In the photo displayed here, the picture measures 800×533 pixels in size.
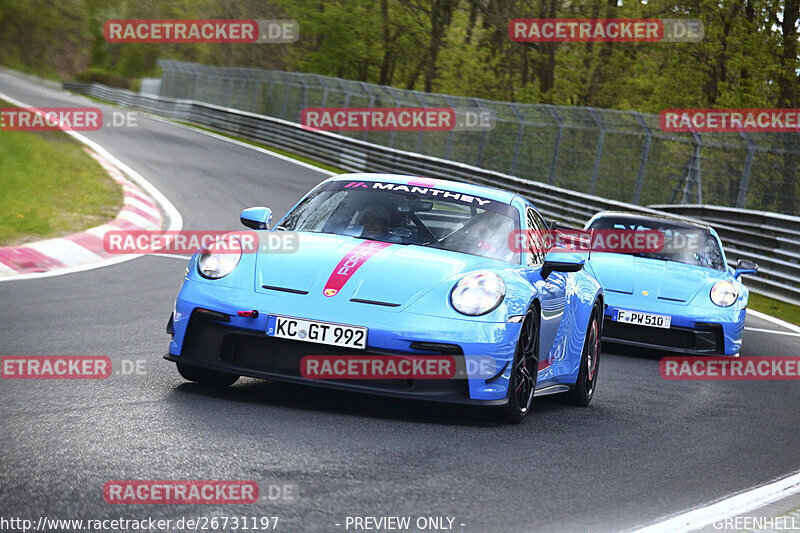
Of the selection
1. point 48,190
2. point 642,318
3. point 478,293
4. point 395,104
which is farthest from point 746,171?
point 478,293

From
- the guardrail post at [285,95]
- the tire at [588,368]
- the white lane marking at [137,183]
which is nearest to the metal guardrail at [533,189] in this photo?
the guardrail post at [285,95]

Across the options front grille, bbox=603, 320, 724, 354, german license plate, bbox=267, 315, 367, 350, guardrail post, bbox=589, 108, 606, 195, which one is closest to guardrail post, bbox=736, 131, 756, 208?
guardrail post, bbox=589, 108, 606, 195

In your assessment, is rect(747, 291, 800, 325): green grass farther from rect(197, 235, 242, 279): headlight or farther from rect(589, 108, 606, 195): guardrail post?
rect(197, 235, 242, 279): headlight

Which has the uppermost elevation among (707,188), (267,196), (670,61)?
Result: (670,61)

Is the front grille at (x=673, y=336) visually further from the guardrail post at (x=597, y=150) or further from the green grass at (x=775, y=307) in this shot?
the guardrail post at (x=597, y=150)

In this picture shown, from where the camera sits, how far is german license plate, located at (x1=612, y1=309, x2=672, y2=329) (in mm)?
10555

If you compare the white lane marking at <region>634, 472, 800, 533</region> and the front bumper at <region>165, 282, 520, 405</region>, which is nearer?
the white lane marking at <region>634, 472, 800, 533</region>

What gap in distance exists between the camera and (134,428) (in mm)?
4840

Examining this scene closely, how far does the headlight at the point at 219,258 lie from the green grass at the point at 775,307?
10994mm

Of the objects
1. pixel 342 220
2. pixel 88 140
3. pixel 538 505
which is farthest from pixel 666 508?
pixel 88 140

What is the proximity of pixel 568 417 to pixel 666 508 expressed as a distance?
2236mm

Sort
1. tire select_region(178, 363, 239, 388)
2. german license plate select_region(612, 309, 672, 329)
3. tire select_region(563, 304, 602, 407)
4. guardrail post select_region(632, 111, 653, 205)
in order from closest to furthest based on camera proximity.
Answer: tire select_region(178, 363, 239, 388) → tire select_region(563, 304, 602, 407) → german license plate select_region(612, 309, 672, 329) → guardrail post select_region(632, 111, 653, 205)

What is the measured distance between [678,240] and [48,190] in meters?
8.31

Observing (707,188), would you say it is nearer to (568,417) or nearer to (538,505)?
(568,417)
